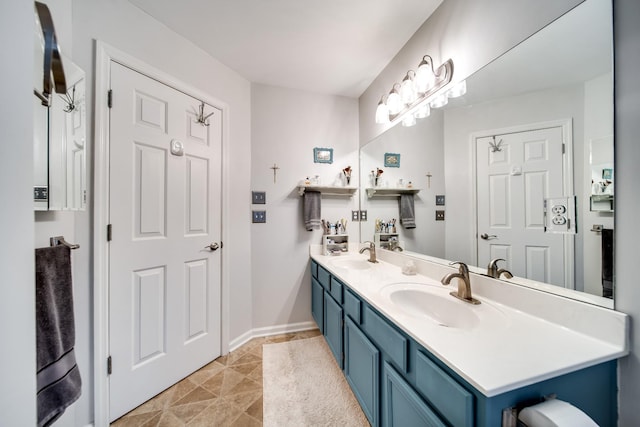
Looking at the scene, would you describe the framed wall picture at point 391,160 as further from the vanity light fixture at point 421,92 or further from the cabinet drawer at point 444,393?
the cabinet drawer at point 444,393

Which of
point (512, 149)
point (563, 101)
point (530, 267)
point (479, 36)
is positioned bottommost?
point (530, 267)

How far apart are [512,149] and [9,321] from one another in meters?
1.63

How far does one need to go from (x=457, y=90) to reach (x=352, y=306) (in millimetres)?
1405

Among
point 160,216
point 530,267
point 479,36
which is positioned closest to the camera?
point 530,267

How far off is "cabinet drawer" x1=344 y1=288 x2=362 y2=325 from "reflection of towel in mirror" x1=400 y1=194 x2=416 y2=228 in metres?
0.78

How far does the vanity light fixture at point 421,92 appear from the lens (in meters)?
1.30

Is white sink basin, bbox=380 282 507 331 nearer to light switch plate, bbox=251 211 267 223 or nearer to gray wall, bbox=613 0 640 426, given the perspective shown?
gray wall, bbox=613 0 640 426

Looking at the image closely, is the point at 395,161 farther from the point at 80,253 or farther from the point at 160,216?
the point at 80,253

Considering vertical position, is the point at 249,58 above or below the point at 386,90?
above

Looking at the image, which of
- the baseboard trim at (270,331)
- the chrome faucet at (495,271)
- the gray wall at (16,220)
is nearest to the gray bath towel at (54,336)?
the gray wall at (16,220)

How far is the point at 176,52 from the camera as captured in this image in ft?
5.24

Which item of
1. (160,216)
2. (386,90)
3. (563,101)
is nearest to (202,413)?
(160,216)

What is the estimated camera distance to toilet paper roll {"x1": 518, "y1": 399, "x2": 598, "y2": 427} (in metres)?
0.52

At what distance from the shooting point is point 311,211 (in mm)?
2205
